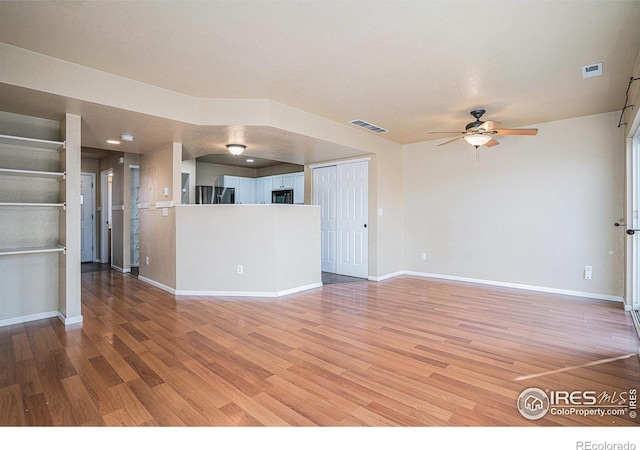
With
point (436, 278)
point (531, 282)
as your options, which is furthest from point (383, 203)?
point (531, 282)

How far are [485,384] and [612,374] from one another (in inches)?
37.2

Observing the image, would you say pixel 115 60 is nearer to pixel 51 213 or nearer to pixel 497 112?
pixel 51 213

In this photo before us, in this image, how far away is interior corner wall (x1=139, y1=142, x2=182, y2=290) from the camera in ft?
15.1

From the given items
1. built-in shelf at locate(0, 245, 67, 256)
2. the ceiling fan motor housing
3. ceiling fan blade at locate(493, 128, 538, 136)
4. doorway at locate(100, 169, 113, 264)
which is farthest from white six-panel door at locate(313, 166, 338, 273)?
doorway at locate(100, 169, 113, 264)

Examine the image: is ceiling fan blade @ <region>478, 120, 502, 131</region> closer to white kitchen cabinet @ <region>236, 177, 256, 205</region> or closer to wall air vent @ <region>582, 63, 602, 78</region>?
wall air vent @ <region>582, 63, 602, 78</region>

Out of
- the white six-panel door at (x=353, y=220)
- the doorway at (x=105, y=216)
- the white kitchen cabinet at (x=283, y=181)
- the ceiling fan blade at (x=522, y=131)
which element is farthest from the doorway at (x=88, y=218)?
the ceiling fan blade at (x=522, y=131)

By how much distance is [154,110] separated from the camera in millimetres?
3332

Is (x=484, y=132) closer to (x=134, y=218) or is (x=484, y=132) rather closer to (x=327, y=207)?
(x=327, y=207)

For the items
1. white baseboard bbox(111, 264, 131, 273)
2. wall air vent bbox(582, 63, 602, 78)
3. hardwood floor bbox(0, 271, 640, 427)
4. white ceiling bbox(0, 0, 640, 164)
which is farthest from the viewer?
white baseboard bbox(111, 264, 131, 273)

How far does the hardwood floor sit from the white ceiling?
7.31ft

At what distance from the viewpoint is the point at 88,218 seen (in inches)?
289

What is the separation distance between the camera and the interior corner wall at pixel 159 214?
4617mm

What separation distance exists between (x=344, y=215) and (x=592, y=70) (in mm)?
3839

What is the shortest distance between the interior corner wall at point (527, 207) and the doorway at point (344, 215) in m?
0.96
